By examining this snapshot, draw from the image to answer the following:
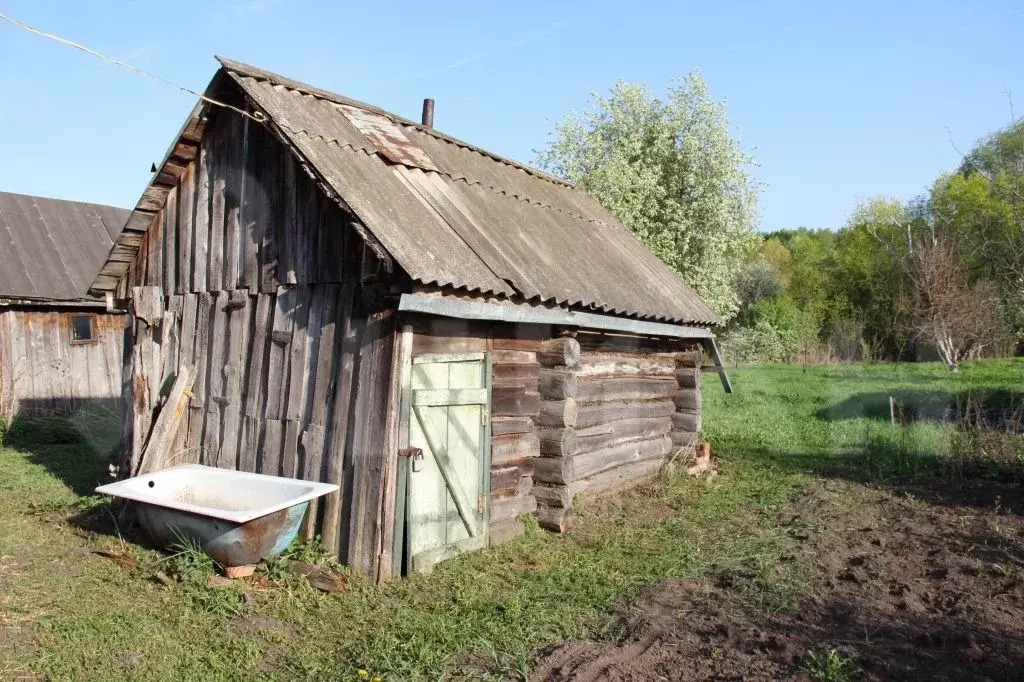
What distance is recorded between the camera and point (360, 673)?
4820 millimetres

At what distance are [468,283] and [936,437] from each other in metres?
9.46

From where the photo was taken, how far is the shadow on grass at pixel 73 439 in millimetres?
11188

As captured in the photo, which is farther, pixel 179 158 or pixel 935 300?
pixel 935 300

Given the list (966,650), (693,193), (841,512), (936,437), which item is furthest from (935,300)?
(966,650)

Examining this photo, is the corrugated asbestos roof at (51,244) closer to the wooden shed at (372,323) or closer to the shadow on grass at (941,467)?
the wooden shed at (372,323)

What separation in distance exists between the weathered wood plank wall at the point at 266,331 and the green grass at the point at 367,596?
813mm

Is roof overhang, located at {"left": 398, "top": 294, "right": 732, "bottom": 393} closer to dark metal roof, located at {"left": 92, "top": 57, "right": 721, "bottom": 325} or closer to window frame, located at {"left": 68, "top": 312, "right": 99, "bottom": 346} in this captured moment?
dark metal roof, located at {"left": 92, "top": 57, "right": 721, "bottom": 325}

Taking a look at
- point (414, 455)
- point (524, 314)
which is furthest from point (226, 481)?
point (524, 314)

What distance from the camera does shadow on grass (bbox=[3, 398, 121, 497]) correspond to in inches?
440

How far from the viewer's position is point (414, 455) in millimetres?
6559

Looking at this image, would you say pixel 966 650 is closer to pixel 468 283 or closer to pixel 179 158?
pixel 468 283

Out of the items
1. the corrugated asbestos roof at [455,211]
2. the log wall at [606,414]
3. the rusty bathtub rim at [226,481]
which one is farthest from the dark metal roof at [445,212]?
the rusty bathtub rim at [226,481]

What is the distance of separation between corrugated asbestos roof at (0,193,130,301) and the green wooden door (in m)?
11.3

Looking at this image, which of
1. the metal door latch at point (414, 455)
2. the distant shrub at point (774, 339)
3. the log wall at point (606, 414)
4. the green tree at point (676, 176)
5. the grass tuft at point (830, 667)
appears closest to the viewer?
the grass tuft at point (830, 667)
